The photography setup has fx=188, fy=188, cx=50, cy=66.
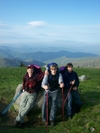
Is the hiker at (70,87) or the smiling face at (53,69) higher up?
the smiling face at (53,69)

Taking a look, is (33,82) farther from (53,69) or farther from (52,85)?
(53,69)

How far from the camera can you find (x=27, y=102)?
42.5ft

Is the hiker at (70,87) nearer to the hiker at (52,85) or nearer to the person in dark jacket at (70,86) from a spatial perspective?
the person in dark jacket at (70,86)

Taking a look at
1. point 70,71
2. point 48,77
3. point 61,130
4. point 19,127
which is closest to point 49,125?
point 61,130

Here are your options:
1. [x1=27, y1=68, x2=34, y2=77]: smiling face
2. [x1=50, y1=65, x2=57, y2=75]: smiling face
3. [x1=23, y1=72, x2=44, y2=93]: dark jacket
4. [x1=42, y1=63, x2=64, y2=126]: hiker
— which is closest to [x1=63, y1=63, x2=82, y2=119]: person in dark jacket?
[x1=42, y1=63, x2=64, y2=126]: hiker

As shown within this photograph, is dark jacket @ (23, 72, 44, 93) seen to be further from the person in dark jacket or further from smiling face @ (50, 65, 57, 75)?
the person in dark jacket

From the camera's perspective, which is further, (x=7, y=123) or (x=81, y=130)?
(x=7, y=123)

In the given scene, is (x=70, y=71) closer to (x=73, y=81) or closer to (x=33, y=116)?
(x=73, y=81)

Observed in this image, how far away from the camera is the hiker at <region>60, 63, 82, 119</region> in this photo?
42.7 ft

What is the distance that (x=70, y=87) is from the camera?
13.4 meters

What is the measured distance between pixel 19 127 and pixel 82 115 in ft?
14.1

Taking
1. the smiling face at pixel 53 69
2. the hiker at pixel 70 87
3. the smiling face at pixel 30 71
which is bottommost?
the hiker at pixel 70 87

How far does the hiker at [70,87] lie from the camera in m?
13.0

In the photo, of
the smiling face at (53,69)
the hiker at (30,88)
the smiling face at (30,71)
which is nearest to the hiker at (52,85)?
the smiling face at (53,69)
